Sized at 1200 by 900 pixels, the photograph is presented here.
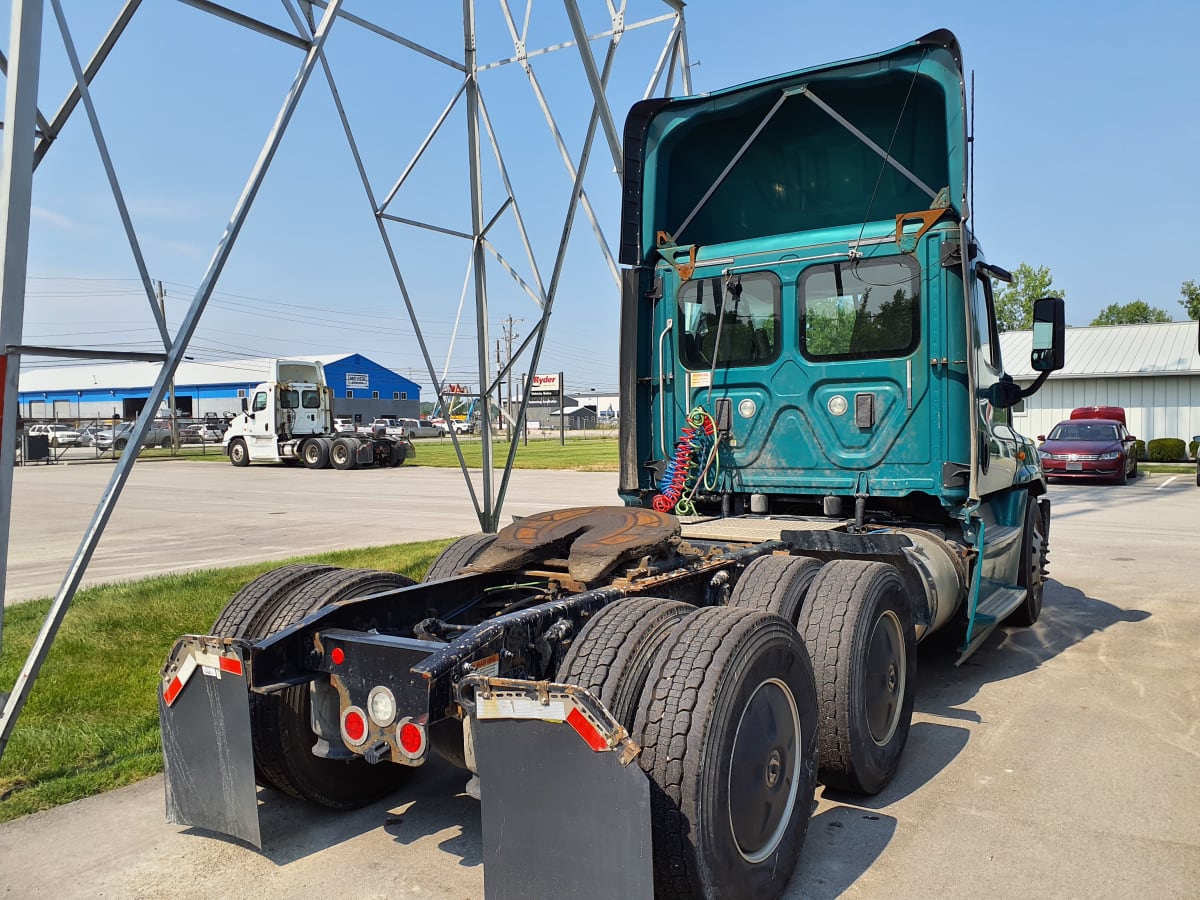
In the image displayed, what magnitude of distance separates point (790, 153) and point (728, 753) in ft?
15.8

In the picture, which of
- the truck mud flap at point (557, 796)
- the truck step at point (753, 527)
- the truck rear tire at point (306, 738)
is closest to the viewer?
the truck mud flap at point (557, 796)

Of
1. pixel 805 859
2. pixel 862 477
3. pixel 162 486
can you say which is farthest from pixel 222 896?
pixel 162 486

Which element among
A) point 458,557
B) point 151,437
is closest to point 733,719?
point 458,557

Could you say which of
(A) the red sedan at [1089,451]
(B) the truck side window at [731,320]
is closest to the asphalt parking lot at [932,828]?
(B) the truck side window at [731,320]

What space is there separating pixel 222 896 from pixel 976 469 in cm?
436

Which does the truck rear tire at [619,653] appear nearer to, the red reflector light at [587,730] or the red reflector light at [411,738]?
the red reflector light at [587,730]

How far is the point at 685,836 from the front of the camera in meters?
2.76

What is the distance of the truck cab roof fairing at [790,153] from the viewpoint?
607 centimetres

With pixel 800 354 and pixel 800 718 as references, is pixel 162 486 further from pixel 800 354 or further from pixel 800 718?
pixel 800 718

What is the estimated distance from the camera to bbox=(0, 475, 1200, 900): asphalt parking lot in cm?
335

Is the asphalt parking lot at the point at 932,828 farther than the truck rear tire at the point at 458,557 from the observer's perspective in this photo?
No

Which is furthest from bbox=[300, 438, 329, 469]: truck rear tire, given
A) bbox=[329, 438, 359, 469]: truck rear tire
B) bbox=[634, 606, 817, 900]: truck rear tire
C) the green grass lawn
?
bbox=[634, 606, 817, 900]: truck rear tire

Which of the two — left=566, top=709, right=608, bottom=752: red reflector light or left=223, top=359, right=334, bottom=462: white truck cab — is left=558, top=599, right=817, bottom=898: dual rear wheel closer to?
left=566, top=709, right=608, bottom=752: red reflector light

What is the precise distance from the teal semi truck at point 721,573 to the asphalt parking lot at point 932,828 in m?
0.21
